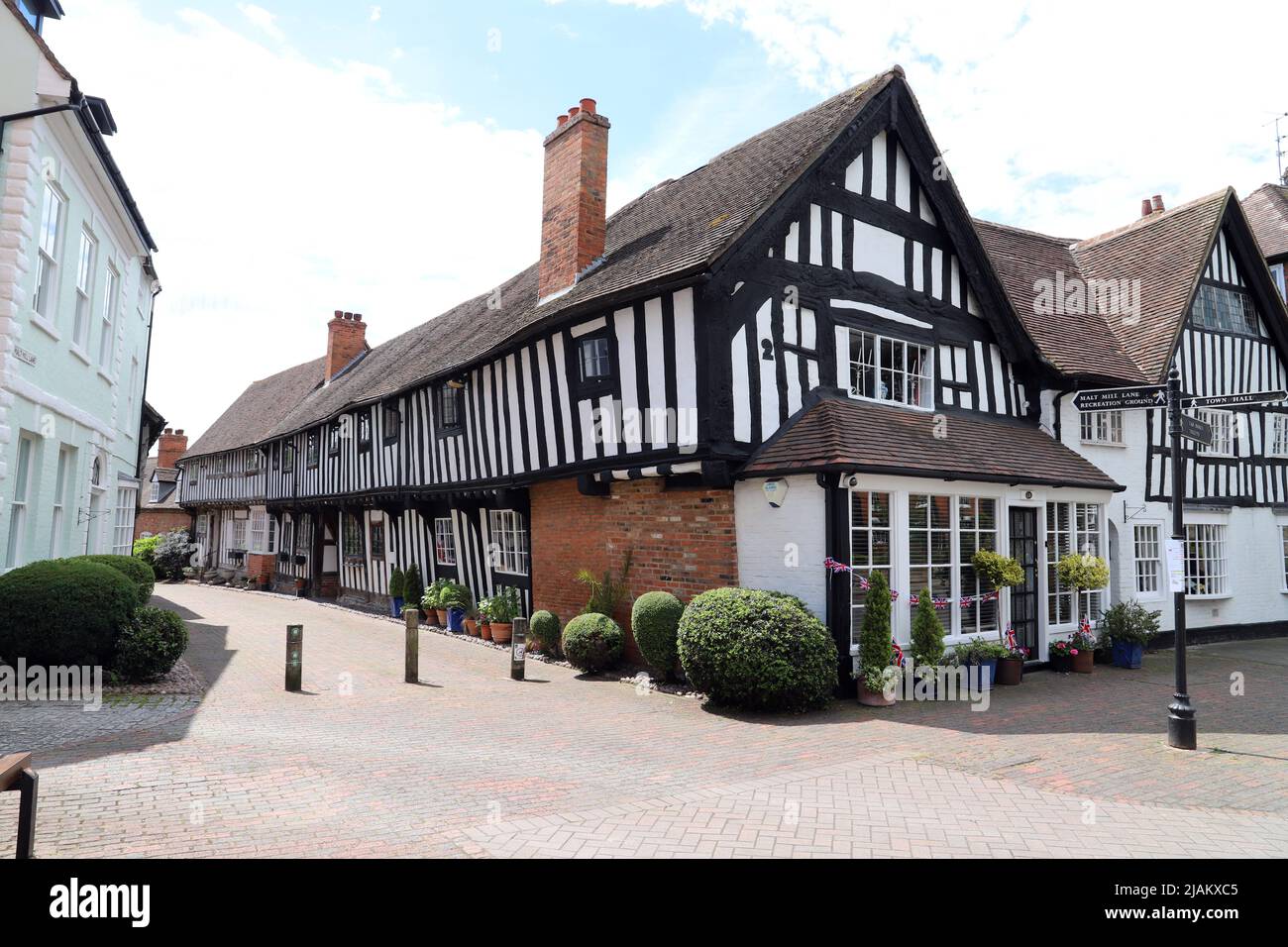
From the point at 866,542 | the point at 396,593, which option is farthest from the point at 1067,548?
the point at 396,593

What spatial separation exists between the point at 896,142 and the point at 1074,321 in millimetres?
6351

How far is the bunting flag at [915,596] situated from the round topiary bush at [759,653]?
2.00 feet

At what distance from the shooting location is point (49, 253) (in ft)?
32.0

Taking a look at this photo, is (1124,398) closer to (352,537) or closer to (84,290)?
(84,290)

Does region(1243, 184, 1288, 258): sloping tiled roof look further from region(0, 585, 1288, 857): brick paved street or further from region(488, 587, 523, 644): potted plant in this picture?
region(488, 587, 523, 644): potted plant

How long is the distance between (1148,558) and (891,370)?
7384 millimetres

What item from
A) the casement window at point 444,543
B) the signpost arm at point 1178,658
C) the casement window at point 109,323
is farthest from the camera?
the casement window at point 444,543

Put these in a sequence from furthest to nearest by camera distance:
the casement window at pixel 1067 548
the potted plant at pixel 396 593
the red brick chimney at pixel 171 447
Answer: the red brick chimney at pixel 171 447, the potted plant at pixel 396 593, the casement window at pixel 1067 548

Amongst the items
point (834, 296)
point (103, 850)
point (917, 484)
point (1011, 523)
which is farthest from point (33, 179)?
point (1011, 523)

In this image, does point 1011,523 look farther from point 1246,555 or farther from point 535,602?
point 1246,555

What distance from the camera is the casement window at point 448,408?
51.3 feet

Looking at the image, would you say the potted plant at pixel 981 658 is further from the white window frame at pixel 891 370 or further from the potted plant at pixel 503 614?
the potted plant at pixel 503 614

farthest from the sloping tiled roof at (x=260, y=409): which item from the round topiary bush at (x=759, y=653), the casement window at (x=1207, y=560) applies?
the casement window at (x=1207, y=560)

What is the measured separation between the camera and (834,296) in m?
11.0
